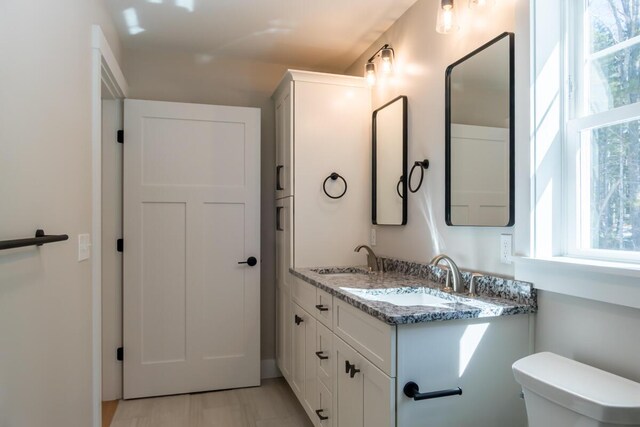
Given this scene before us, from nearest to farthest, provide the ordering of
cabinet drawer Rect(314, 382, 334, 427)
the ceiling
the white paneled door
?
cabinet drawer Rect(314, 382, 334, 427), the ceiling, the white paneled door

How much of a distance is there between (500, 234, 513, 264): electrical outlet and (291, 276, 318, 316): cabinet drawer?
38.3 inches

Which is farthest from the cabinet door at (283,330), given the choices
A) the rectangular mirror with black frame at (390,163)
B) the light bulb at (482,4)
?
the light bulb at (482,4)

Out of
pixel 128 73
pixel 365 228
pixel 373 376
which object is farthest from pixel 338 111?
pixel 373 376

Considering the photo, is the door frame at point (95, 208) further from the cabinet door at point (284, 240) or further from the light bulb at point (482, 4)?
the light bulb at point (482, 4)

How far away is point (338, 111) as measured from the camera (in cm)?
281

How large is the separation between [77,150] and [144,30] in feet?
4.58

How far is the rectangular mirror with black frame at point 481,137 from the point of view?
1.69m

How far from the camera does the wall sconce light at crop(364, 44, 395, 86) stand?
255cm

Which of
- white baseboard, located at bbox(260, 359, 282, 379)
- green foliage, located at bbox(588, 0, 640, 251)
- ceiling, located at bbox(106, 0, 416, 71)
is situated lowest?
white baseboard, located at bbox(260, 359, 282, 379)

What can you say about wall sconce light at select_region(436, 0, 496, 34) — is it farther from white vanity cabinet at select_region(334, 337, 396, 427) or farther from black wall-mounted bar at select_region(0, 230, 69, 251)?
black wall-mounted bar at select_region(0, 230, 69, 251)

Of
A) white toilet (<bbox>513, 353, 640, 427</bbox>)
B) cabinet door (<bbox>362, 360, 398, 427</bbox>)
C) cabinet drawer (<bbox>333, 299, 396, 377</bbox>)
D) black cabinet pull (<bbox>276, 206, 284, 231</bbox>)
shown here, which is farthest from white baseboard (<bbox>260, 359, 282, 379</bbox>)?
white toilet (<bbox>513, 353, 640, 427</bbox>)

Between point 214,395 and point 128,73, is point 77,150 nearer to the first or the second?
point 128,73

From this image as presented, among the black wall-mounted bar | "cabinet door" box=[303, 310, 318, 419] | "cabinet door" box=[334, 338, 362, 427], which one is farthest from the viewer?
"cabinet door" box=[303, 310, 318, 419]

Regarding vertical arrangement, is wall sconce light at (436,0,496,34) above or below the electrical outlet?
above
